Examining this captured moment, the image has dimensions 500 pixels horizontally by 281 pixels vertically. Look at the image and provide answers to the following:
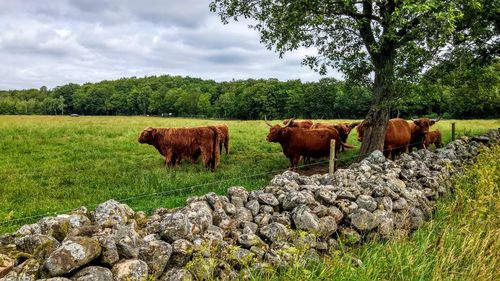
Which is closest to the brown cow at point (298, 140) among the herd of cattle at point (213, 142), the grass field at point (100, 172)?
the herd of cattle at point (213, 142)

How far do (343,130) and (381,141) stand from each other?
6327mm

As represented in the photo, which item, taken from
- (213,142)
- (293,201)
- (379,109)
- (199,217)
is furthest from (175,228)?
(213,142)

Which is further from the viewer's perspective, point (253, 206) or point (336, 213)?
point (336, 213)

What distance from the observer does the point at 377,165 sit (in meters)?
9.32

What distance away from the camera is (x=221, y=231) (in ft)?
16.7

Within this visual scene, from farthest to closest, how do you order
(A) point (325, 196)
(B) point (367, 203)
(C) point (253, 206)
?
(B) point (367, 203) → (A) point (325, 196) → (C) point (253, 206)

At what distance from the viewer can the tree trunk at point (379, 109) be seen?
12.4m

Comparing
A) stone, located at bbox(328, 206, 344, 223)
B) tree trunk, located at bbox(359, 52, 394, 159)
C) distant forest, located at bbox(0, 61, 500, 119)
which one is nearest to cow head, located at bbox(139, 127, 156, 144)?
tree trunk, located at bbox(359, 52, 394, 159)

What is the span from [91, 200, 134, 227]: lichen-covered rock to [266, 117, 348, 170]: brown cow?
9747 mm

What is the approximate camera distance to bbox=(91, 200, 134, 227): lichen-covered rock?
4.83 meters

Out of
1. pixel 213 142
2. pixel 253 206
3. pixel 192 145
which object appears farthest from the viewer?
pixel 192 145

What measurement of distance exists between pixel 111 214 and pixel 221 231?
4.31 feet

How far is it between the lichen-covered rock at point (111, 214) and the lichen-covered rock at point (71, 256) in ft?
2.65

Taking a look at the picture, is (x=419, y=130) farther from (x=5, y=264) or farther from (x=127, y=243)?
(x=5, y=264)
